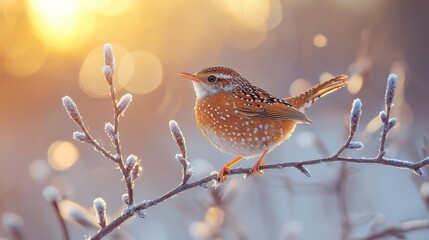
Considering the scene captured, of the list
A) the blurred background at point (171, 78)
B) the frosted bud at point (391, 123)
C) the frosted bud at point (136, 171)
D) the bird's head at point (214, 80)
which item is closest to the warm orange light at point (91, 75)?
the blurred background at point (171, 78)

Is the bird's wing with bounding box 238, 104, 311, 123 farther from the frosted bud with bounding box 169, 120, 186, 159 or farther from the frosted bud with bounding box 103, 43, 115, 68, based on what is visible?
the frosted bud with bounding box 103, 43, 115, 68

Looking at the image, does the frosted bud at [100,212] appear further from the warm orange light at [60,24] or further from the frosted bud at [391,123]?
the warm orange light at [60,24]

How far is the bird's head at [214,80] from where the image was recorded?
316 centimetres

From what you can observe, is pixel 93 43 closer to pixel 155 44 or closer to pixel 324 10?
pixel 155 44

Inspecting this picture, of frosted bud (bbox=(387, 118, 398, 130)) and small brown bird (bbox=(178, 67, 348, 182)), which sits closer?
frosted bud (bbox=(387, 118, 398, 130))

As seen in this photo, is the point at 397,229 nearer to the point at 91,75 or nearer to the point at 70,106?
the point at 70,106

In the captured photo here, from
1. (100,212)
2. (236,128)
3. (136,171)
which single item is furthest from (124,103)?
(236,128)

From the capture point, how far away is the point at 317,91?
323cm

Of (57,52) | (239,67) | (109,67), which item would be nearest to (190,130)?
(239,67)

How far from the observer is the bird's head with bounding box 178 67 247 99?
3164 mm

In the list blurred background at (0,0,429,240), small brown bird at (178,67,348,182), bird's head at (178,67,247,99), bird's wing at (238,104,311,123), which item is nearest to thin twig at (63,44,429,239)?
small brown bird at (178,67,348,182)

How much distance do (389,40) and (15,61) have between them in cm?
849

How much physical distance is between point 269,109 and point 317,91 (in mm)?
354

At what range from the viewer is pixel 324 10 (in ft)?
45.6
